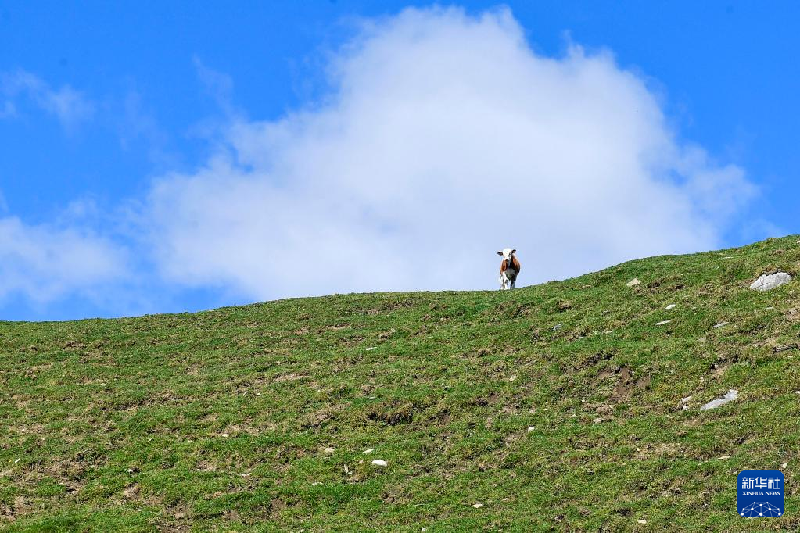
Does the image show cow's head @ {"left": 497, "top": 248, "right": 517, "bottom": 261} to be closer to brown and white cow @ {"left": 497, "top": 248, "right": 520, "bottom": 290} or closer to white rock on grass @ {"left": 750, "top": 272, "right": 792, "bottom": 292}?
brown and white cow @ {"left": 497, "top": 248, "right": 520, "bottom": 290}

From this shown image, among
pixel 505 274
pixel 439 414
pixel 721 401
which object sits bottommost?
pixel 721 401

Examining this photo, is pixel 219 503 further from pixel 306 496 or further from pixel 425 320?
pixel 425 320

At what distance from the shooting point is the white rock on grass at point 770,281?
29938mm

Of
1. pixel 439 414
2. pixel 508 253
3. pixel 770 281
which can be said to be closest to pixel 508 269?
pixel 508 253

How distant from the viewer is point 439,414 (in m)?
26.1

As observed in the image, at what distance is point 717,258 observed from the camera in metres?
36.1

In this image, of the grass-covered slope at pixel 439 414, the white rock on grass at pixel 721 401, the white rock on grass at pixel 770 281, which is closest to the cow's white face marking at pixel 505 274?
the grass-covered slope at pixel 439 414

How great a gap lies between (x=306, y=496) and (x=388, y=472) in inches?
79.4

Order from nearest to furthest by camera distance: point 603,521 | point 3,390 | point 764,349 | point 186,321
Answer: point 603,521
point 764,349
point 3,390
point 186,321

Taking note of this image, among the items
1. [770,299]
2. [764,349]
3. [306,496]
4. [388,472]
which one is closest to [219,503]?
[306,496]

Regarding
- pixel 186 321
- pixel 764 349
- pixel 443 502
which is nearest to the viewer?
pixel 443 502

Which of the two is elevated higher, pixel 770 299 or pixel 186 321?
pixel 186 321

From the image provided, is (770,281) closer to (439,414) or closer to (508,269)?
A: (439,414)

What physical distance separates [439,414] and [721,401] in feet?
23.4
